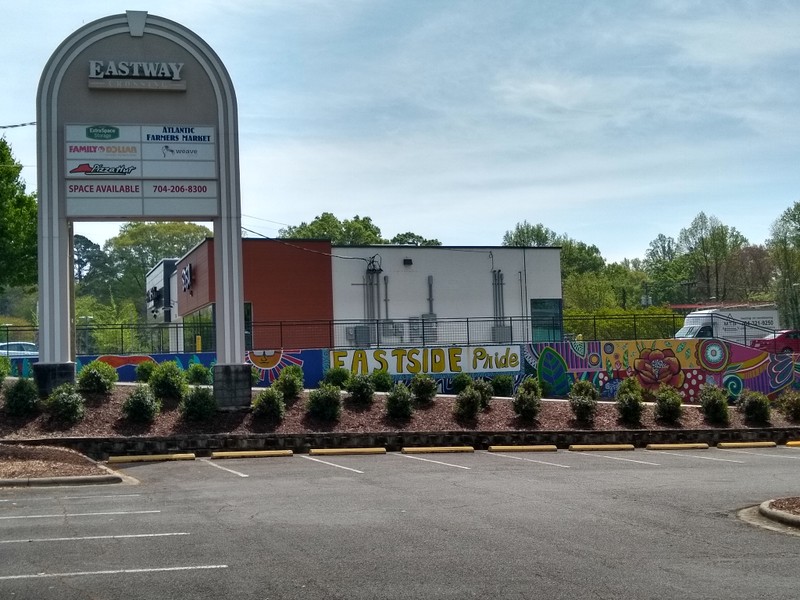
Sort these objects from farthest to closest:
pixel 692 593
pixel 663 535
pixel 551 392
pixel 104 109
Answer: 1. pixel 551 392
2. pixel 104 109
3. pixel 663 535
4. pixel 692 593

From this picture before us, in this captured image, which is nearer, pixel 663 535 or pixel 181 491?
pixel 663 535

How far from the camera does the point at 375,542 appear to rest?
9844 mm

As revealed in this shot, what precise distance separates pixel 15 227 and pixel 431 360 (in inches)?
747

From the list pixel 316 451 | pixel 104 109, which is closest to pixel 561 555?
pixel 316 451

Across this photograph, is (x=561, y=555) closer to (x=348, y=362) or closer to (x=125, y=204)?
(x=125, y=204)

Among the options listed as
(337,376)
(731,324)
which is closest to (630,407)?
(337,376)

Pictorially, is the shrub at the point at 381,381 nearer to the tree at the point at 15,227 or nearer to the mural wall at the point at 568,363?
the mural wall at the point at 568,363

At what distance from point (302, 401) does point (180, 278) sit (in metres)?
26.5

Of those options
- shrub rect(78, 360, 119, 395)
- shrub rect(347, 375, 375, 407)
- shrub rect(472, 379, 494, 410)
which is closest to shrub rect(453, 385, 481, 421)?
shrub rect(472, 379, 494, 410)

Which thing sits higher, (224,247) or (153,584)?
(224,247)

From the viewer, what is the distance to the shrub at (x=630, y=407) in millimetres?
24656

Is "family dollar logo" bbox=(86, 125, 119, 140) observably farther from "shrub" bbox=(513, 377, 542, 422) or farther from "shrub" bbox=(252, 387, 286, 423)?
"shrub" bbox=(513, 377, 542, 422)

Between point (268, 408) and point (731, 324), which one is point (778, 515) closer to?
point (268, 408)

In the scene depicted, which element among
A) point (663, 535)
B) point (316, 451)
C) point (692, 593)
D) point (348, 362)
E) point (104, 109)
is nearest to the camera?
point (692, 593)
